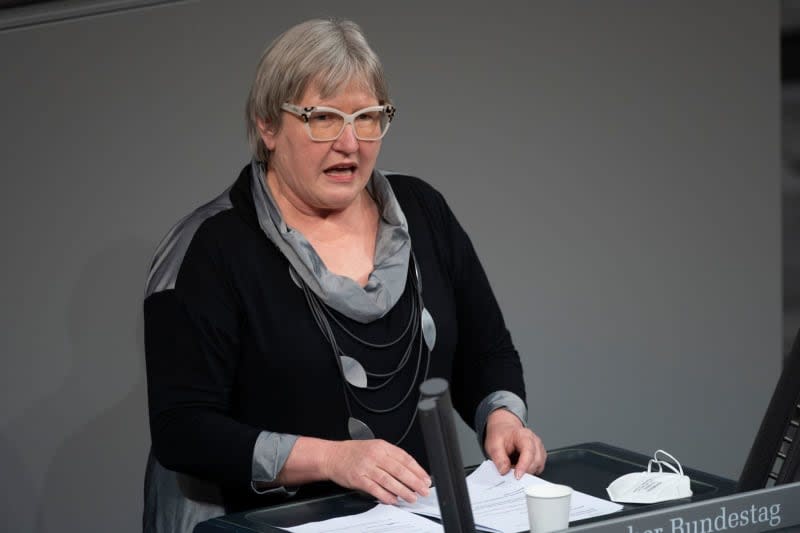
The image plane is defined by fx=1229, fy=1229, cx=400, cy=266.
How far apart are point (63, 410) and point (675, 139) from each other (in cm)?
204

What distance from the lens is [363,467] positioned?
1.94m

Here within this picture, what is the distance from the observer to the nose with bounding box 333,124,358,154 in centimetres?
221

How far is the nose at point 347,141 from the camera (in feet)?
7.27

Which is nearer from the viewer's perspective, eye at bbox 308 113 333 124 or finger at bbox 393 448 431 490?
finger at bbox 393 448 431 490

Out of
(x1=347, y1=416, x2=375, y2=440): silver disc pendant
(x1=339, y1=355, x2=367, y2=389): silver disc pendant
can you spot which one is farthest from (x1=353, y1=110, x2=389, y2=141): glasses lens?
(x1=347, y1=416, x2=375, y2=440): silver disc pendant

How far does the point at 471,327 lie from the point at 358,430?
39cm

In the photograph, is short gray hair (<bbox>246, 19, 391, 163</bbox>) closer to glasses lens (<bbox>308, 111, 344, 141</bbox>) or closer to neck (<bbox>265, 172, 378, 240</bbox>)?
glasses lens (<bbox>308, 111, 344, 141</bbox>)

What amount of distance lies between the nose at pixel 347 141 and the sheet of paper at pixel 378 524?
2.17 ft

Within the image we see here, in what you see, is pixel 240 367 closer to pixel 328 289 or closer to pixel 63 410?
pixel 328 289

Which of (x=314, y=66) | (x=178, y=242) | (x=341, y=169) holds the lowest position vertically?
(x=178, y=242)

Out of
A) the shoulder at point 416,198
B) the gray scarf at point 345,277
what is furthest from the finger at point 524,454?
the shoulder at point 416,198

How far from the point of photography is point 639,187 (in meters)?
3.65

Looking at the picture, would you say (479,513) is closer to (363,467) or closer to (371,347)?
(363,467)

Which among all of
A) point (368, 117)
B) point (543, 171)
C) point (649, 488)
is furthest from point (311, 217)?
point (543, 171)
